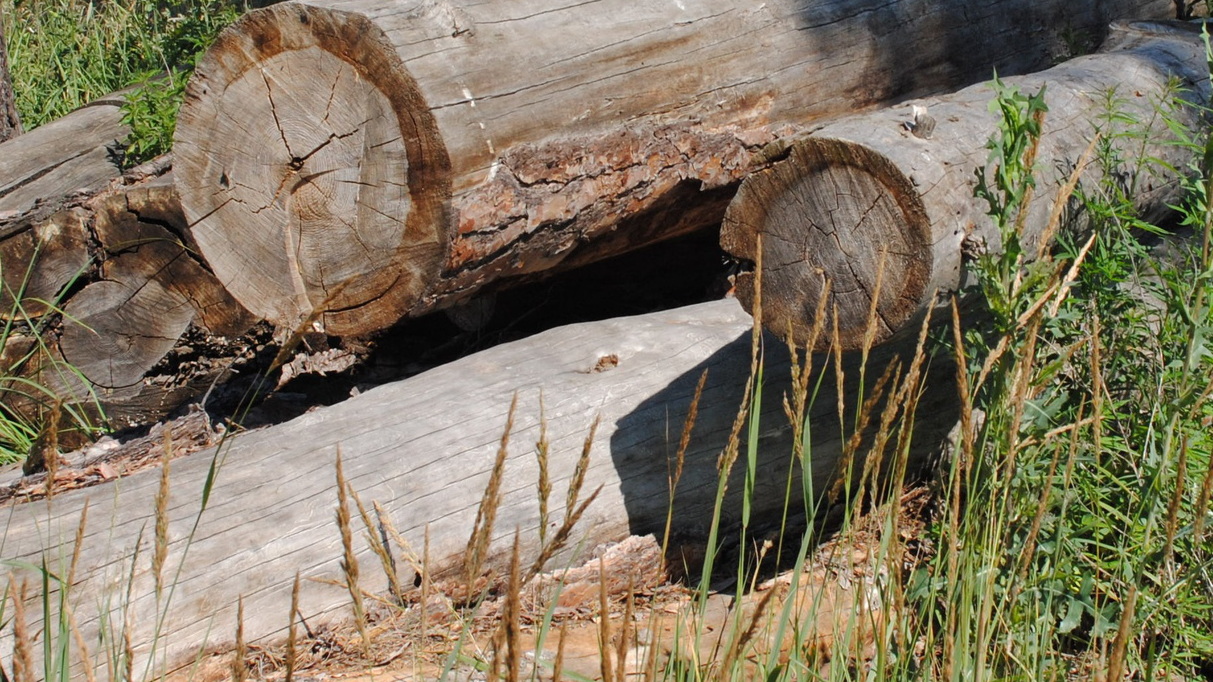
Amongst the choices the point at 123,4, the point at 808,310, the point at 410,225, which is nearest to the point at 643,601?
the point at 808,310

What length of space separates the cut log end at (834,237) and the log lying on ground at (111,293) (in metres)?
2.12

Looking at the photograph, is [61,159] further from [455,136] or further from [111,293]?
[455,136]

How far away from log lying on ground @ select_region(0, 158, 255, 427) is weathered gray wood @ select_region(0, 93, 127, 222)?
0.58ft

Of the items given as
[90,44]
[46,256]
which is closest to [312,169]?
[46,256]

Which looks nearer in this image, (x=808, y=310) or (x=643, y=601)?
(x=808, y=310)

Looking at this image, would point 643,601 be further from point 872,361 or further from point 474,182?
point 474,182

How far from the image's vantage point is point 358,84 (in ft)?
10.4

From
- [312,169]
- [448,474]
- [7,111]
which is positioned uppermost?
[7,111]

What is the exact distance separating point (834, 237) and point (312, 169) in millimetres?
1660

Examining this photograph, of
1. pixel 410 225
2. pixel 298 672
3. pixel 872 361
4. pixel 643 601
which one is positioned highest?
pixel 410 225

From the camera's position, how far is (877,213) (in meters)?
2.42

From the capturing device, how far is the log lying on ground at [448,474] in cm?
269

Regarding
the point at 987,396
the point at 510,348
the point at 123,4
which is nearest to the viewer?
the point at 987,396

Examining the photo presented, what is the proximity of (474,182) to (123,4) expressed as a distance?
181 inches
